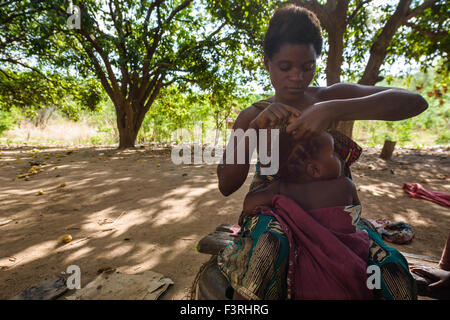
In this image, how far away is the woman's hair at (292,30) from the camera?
128 cm

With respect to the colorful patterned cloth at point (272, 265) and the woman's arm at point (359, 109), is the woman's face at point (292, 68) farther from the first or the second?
the colorful patterned cloth at point (272, 265)

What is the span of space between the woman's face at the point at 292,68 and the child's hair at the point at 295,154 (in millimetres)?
301

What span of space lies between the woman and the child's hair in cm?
11

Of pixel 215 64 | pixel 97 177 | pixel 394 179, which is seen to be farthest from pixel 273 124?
pixel 215 64

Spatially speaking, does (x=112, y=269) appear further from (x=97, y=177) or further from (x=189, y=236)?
(x=97, y=177)

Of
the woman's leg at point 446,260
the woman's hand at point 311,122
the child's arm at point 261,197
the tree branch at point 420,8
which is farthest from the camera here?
the tree branch at point 420,8

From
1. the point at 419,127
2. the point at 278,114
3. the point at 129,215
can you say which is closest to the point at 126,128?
the point at 129,215

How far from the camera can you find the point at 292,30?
4.20 ft

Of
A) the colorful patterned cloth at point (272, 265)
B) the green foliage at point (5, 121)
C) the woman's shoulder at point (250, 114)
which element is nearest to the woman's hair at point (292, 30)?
the woman's shoulder at point (250, 114)

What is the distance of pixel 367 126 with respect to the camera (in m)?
18.4

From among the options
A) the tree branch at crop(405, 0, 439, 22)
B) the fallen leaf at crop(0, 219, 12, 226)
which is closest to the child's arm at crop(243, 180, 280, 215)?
the fallen leaf at crop(0, 219, 12, 226)

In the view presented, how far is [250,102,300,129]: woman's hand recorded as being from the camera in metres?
1.17

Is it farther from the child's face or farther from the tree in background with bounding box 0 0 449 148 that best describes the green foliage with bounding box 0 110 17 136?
the child's face
